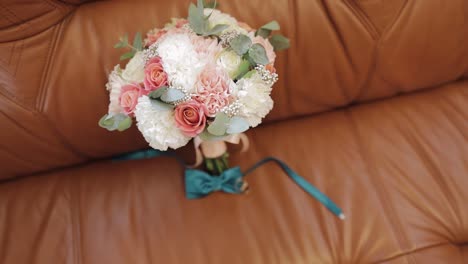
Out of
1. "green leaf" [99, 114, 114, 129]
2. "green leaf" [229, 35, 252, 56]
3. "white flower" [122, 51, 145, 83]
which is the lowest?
"green leaf" [99, 114, 114, 129]

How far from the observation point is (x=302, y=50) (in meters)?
0.93

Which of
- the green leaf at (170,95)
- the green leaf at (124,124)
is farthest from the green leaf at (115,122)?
the green leaf at (170,95)

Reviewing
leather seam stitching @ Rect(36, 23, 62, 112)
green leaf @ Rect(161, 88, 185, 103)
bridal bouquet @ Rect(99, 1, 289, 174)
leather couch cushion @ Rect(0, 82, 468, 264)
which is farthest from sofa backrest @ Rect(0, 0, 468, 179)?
green leaf @ Rect(161, 88, 185, 103)

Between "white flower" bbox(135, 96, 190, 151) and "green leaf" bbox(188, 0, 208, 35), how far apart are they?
6.3 inches

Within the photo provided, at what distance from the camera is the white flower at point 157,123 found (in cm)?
65

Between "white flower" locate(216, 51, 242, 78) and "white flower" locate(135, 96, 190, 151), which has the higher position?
"white flower" locate(216, 51, 242, 78)

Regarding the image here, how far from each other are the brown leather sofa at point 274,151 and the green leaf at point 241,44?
258 millimetres

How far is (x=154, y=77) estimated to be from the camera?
653mm

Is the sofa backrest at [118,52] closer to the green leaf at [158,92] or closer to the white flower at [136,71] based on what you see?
the white flower at [136,71]

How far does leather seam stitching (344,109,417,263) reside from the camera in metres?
0.92

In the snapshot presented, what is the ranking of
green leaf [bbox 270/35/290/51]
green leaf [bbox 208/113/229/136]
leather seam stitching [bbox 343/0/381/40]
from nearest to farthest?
1. green leaf [bbox 208/113/229/136]
2. green leaf [bbox 270/35/290/51]
3. leather seam stitching [bbox 343/0/381/40]

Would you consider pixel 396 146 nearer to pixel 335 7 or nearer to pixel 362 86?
pixel 362 86

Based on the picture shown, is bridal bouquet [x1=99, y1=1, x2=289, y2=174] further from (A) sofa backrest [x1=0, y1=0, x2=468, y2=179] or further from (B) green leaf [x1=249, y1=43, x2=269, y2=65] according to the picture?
(A) sofa backrest [x1=0, y1=0, x2=468, y2=179]

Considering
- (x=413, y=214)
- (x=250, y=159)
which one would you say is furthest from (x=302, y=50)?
(x=413, y=214)
